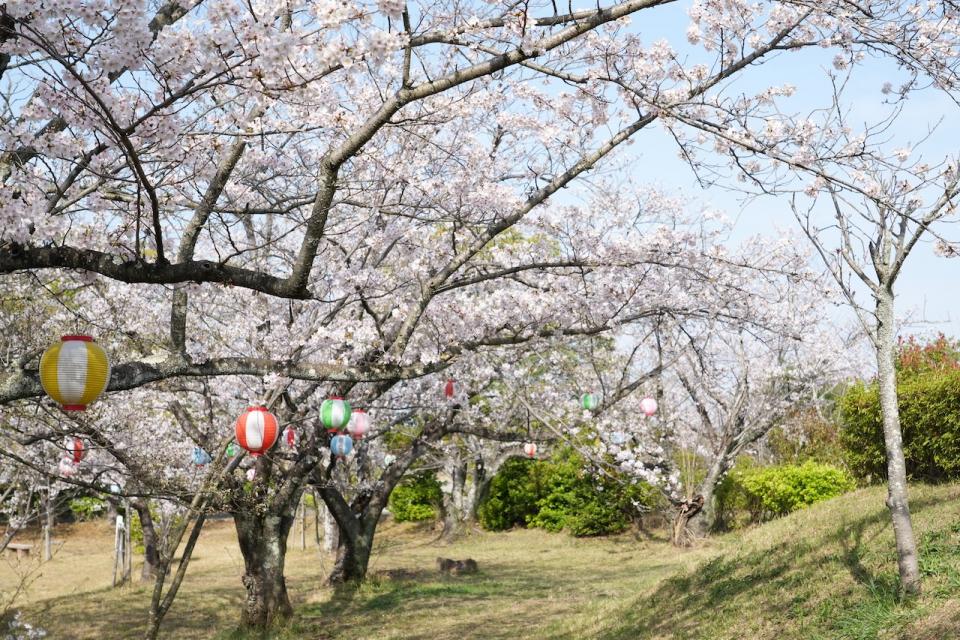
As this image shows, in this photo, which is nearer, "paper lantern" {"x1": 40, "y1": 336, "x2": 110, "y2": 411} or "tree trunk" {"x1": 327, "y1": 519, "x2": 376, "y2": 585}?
"paper lantern" {"x1": 40, "y1": 336, "x2": 110, "y2": 411}

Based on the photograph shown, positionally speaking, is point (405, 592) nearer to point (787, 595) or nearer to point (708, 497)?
point (787, 595)

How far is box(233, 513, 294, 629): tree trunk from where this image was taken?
33.1 feet

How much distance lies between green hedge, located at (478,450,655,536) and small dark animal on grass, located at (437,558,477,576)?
3.86m

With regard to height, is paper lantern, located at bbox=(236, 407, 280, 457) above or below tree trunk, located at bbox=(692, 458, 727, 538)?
above

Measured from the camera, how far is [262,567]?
10.2m

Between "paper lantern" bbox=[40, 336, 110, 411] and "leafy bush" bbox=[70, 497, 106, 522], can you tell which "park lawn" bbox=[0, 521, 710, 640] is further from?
"paper lantern" bbox=[40, 336, 110, 411]

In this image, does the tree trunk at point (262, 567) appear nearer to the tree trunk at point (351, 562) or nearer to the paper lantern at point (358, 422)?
the paper lantern at point (358, 422)

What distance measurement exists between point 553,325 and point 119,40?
4955 millimetres

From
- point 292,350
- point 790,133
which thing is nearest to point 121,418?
point 292,350

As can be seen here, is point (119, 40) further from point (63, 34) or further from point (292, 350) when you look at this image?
point (292, 350)

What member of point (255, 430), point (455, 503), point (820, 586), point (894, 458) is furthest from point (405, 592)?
point (455, 503)

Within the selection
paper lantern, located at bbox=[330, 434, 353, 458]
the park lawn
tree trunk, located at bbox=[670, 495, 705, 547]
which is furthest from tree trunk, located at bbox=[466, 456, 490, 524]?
paper lantern, located at bbox=[330, 434, 353, 458]

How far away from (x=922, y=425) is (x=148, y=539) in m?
12.9

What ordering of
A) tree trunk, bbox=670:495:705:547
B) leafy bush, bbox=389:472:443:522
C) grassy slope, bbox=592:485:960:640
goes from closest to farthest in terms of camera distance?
grassy slope, bbox=592:485:960:640, tree trunk, bbox=670:495:705:547, leafy bush, bbox=389:472:443:522
